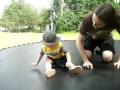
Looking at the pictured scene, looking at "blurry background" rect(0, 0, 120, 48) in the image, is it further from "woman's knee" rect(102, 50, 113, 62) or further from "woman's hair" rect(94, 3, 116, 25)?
"woman's hair" rect(94, 3, 116, 25)

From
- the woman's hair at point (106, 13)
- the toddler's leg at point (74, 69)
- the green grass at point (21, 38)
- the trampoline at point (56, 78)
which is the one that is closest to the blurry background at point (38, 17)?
the green grass at point (21, 38)

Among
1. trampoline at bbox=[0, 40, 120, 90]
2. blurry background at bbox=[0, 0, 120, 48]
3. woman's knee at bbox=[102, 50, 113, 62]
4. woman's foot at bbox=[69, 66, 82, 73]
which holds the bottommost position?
trampoline at bbox=[0, 40, 120, 90]

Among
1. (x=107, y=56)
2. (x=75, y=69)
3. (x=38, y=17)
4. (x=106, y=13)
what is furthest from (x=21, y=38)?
(x=106, y=13)

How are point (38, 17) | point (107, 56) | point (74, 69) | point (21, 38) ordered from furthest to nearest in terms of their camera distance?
point (38, 17) → point (21, 38) → point (107, 56) → point (74, 69)

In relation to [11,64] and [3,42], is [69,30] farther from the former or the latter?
[11,64]

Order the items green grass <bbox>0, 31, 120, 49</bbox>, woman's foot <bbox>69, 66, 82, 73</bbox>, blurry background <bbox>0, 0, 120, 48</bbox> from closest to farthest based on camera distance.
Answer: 1. woman's foot <bbox>69, 66, 82, 73</bbox>
2. green grass <bbox>0, 31, 120, 49</bbox>
3. blurry background <bbox>0, 0, 120, 48</bbox>

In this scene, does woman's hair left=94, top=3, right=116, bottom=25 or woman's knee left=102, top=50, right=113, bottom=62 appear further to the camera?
woman's knee left=102, top=50, right=113, bottom=62

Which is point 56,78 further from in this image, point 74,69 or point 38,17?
point 38,17

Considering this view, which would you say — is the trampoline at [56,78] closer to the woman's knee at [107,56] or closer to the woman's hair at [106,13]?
the woman's knee at [107,56]

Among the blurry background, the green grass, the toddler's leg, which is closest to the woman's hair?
the toddler's leg

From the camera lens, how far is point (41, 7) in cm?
407

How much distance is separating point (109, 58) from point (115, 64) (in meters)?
0.08

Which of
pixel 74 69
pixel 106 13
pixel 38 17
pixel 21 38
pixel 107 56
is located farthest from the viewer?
pixel 38 17

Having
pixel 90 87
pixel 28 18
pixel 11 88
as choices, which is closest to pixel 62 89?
pixel 90 87
